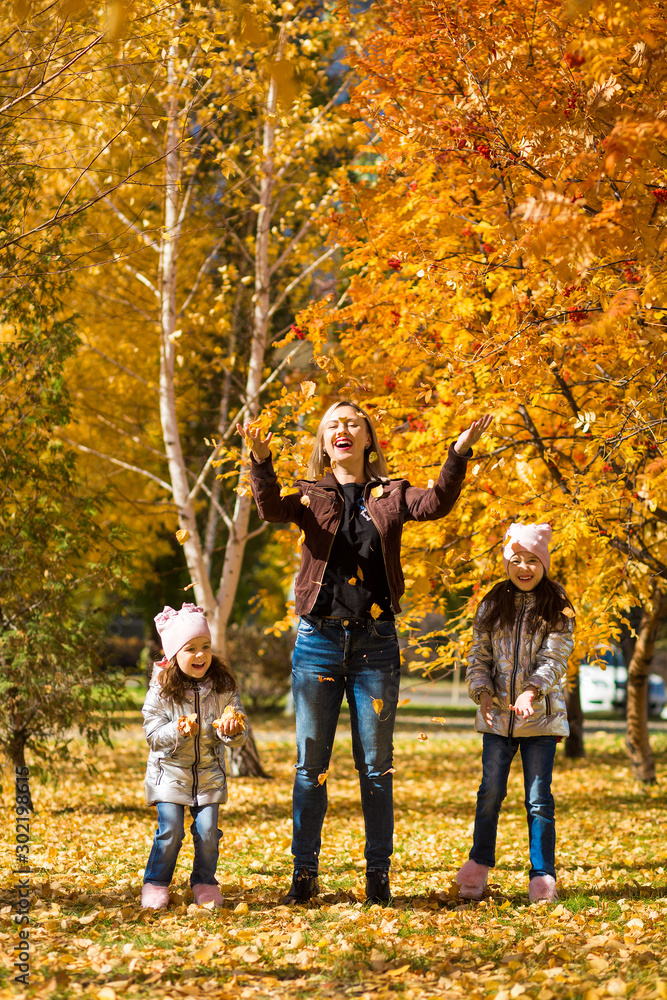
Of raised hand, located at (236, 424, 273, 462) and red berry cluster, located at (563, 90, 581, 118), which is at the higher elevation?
red berry cluster, located at (563, 90, 581, 118)

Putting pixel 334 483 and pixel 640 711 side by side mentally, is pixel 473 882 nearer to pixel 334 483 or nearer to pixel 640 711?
pixel 334 483

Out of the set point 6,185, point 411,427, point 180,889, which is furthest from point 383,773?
point 6,185

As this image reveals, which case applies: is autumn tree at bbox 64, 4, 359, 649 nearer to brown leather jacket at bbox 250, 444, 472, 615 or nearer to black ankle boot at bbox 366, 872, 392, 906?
brown leather jacket at bbox 250, 444, 472, 615

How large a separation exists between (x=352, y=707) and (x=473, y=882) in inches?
36.6

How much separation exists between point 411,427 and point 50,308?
2.88 metres

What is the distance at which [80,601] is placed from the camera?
26.4 ft

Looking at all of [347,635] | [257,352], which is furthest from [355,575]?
[257,352]

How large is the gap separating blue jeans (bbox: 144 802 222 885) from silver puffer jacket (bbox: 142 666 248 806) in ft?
0.14

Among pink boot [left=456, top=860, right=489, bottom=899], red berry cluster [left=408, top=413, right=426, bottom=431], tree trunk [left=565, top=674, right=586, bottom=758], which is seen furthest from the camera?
tree trunk [left=565, top=674, right=586, bottom=758]

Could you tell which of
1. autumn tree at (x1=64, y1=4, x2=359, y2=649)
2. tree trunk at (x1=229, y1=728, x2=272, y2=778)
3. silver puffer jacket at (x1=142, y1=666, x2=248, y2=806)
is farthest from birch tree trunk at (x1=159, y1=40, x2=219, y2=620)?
silver puffer jacket at (x1=142, y1=666, x2=248, y2=806)

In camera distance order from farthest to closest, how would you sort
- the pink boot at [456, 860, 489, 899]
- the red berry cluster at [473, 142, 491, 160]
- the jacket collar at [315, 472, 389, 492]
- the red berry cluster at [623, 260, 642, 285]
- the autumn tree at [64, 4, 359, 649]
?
the autumn tree at [64, 4, 359, 649], the red berry cluster at [473, 142, 491, 160], the red berry cluster at [623, 260, 642, 285], the pink boot at [456, 860, 489, 899], the jacket collar at [315, 472, 389, 492]

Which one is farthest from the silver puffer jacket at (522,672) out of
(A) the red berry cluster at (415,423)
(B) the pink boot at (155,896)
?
(A) the red berry cluster at (415,423)

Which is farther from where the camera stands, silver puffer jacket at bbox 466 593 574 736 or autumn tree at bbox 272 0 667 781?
silver puffer jacket at bbox 466 593 574 736

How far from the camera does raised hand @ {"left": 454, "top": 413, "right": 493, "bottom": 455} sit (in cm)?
354
